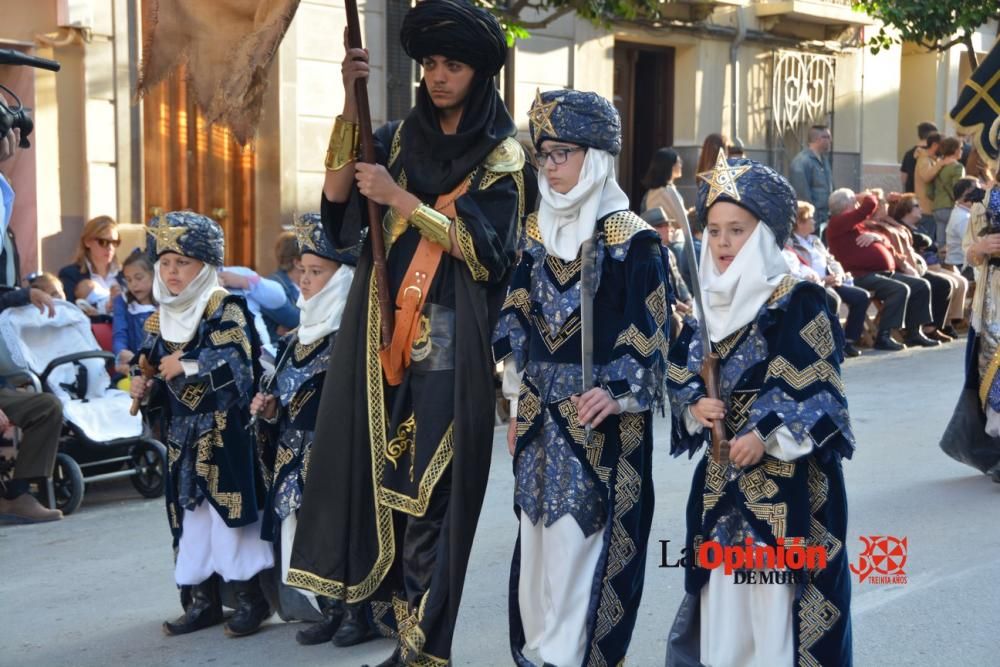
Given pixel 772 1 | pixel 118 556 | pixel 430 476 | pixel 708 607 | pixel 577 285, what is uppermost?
pixel 772 1

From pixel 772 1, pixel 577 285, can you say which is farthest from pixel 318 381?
pixel 772 1

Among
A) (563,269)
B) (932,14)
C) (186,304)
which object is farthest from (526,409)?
(932,14)

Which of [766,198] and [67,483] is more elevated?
[766,198]

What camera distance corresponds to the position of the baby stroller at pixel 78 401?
7.72 m

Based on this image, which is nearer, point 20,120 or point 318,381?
point 20,120

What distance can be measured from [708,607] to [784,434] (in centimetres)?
63

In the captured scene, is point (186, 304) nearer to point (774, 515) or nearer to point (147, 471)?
point (774, 515)

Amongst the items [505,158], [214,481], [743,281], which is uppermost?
[505,158]

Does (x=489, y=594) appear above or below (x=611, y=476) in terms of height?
below

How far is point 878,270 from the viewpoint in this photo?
1415cm

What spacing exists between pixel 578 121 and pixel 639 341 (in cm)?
72

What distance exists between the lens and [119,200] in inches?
468

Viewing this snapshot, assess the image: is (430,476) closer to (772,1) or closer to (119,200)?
(119,200)

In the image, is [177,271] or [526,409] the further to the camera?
[177,271]
